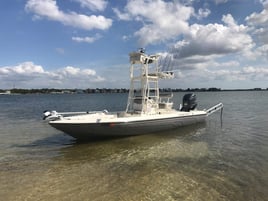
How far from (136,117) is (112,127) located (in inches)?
65.1

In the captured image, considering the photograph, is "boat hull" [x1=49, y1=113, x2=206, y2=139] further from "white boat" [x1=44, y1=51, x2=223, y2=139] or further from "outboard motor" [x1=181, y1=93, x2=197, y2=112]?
"outboard motor" [x1=181, y1=93, x2=197, y2=112]

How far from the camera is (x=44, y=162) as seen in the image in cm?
923

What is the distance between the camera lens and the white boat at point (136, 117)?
11641mm

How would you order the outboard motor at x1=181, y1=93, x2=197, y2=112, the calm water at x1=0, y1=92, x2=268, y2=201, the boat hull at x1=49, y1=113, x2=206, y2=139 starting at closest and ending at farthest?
the calm water at x1=0, y1=92, x2=268, y2=201, the boat hull at x1=49, y1=113, x2=206, y2=139, the outboard motor at x1=181, y1=93, x2=197, y2=112

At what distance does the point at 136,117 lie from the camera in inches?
515

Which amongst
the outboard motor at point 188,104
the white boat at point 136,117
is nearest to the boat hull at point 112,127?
the white boat at point 136,117

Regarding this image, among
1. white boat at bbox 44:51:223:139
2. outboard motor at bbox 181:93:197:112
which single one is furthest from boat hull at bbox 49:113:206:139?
outboard motor at bbox 181:93:197:112

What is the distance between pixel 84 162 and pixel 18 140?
20.5 ft

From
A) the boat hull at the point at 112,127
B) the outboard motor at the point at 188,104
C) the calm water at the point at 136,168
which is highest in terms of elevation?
the outboard motor at the point at 188,104

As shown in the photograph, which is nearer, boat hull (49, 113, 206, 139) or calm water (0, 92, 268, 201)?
calm water (0, 92, 268, 201)

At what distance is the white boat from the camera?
11641mm

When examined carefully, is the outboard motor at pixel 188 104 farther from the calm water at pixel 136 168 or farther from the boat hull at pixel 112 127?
the calm water at pixel 136 168

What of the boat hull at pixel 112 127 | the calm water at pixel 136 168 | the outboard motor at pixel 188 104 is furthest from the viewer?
the outboard motor at pixel 188 104

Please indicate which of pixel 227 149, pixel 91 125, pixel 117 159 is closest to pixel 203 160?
pixel 227 149
